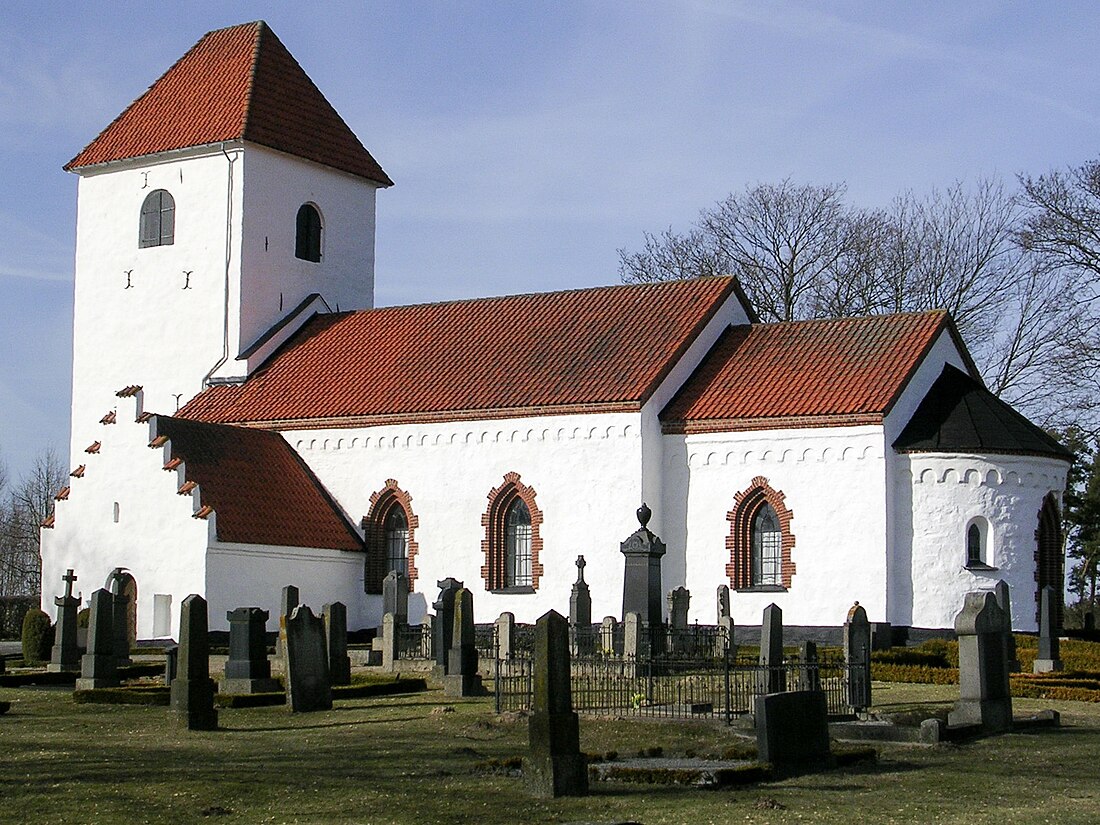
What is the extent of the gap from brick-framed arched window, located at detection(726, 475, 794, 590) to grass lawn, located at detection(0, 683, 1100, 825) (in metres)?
12.9

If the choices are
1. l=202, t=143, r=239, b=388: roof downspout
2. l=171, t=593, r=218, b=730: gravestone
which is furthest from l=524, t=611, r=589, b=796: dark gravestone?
l=202, t=143, r=239, b=388: roof downspout

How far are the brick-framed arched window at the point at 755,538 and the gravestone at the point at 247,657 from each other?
12830mm

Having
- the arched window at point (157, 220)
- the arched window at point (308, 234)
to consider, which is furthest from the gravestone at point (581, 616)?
the arched window at point (157, 220)

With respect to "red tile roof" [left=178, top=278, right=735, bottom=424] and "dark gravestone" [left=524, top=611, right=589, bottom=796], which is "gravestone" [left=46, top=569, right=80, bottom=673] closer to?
"red tile roof" [left=178, top=278, right=735, bottom=424]

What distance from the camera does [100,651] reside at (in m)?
23.3

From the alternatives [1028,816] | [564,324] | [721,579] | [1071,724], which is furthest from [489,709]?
[564,324]

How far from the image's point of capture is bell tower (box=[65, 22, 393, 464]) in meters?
39.8

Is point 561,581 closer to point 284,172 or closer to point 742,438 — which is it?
point 742,438

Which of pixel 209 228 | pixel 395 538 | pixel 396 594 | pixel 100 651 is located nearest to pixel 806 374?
pixel 396 594

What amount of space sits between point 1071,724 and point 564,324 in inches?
774

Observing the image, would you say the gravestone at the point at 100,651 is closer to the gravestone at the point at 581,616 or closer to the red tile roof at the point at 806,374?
the gravestone at the point at 581,616

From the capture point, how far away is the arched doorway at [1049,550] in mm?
32375

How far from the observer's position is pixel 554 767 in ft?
43.8

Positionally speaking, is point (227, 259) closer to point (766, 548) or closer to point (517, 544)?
point (517, 544)
